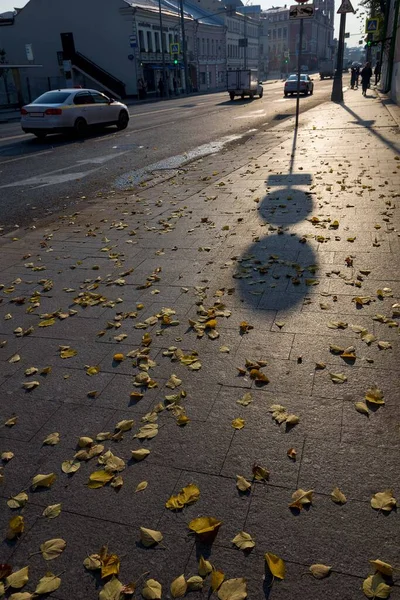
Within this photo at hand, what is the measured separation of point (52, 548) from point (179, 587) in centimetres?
61

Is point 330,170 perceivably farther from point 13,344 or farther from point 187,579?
point 187,579

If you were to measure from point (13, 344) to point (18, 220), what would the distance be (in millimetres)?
4846

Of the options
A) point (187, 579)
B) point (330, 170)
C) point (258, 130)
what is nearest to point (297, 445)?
point (187, 579)

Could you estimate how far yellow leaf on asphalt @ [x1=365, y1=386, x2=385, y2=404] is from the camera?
3045 millimetres

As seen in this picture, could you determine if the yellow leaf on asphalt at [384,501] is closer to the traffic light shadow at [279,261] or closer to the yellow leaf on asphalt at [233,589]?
the yellow leaf on asphalt at [233,589]

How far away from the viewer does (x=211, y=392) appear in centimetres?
327

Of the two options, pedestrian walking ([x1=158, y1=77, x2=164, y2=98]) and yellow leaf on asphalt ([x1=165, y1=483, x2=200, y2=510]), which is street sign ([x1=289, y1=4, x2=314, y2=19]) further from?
pedestrian walking ([x1=158, y1=77, x2=164, y2=98])

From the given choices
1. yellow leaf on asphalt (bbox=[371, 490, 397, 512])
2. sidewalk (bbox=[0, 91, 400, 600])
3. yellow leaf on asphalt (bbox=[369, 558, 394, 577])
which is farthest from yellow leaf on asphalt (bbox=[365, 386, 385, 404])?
yellow leaf on asphalt (bbox=[369, 558, 394, 577])

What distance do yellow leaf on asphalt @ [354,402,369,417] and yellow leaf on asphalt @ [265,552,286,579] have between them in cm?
115

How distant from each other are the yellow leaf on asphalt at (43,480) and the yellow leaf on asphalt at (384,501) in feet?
Result: 5.26

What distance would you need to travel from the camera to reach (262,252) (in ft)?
19.0

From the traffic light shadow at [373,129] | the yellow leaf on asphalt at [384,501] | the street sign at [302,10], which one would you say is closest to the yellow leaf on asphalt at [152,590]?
the yellow leaf on asphalt at [384,501]

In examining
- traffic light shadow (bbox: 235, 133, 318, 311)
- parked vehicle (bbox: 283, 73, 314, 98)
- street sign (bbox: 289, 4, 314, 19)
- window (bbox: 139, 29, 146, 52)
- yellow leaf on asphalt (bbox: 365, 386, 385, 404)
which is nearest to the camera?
yellow leaf on asphalt (bbox: 365, 386, 385, 404)

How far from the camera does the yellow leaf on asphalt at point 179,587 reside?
6.61 ft
